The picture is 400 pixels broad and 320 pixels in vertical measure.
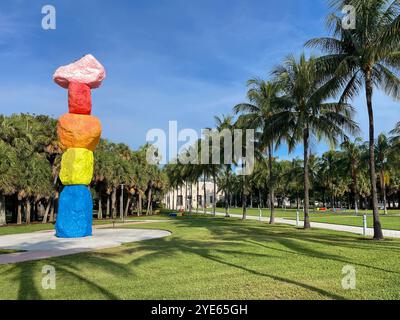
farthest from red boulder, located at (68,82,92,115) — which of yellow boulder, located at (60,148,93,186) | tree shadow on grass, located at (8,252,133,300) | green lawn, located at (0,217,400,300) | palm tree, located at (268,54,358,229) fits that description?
palm tree, located at (268,54,358,229)

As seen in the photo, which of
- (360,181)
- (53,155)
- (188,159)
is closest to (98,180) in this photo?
(53,155)

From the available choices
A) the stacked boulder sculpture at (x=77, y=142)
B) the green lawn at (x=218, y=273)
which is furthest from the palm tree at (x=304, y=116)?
the stacked boulder sculpture at (x=77, y=142)

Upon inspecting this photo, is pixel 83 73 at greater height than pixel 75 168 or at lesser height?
greater

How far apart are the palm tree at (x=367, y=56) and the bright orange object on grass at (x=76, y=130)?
1094cm

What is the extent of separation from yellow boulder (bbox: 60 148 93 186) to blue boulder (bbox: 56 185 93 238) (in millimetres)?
308

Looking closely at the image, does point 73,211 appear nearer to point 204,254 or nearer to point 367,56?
point 204,254

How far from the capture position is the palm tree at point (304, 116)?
20891mm

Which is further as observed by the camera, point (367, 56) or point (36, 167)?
point (36, 167)

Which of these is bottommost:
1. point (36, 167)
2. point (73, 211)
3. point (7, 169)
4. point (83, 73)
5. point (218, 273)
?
point (218, 273)

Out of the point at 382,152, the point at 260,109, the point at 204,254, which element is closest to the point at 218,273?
the point at 204,254

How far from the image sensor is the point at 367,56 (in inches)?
575

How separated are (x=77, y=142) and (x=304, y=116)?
41.2 feet
